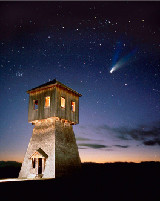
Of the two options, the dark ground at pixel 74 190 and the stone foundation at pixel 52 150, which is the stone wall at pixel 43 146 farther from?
the dark ground at pixel 74 190

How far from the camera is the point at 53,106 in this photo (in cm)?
2183

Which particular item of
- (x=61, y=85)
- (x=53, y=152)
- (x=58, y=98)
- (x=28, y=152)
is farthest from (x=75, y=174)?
(x=61, y=85)

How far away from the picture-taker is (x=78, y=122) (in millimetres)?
24984

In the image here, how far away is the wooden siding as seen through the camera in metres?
21.9

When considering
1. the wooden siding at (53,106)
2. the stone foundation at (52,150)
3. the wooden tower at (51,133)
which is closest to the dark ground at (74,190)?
the stone foundation at (52,150)

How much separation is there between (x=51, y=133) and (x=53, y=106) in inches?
120

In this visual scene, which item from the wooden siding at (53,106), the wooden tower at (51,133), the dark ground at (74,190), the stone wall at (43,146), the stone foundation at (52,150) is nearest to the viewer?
the dark ground at (74,190)

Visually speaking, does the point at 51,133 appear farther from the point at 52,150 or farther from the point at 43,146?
the point at 52,150

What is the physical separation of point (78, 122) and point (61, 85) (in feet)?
18.1

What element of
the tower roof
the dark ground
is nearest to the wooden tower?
the tower roof

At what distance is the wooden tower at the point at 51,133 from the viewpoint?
67.2 feet

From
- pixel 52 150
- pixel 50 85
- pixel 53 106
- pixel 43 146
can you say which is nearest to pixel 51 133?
pixel 43 146

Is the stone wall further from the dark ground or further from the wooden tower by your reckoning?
the dark ground

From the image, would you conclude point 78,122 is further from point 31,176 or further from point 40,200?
point 40,200
